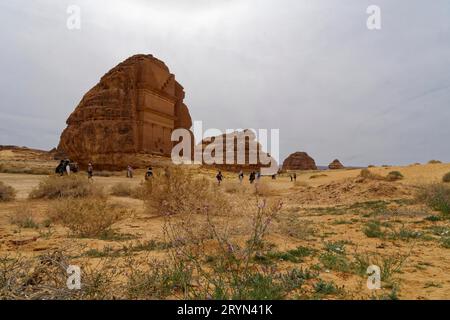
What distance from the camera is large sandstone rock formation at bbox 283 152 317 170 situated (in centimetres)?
10869

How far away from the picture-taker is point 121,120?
37.1 meters

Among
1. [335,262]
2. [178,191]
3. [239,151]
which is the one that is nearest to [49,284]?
[335,262]

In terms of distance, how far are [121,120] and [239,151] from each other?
3849 centimetres

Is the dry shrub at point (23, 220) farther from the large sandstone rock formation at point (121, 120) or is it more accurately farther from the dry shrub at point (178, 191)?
the large sandstone rock formation at point (121, 120)

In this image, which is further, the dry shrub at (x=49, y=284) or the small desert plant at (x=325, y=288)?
the small desert plant at (x=325, y=288)

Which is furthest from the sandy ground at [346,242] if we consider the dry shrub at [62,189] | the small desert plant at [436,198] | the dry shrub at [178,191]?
the dry shrub at [62,189]

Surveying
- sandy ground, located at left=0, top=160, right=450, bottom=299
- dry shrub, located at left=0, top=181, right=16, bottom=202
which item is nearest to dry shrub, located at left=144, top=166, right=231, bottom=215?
sandy ground, located at left=0, top=160, right=450, bottom=299

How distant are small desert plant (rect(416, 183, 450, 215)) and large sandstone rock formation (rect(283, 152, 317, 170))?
315 ft

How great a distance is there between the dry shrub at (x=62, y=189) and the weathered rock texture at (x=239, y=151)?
47.4 meters

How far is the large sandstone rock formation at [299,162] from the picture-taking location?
109 meters
